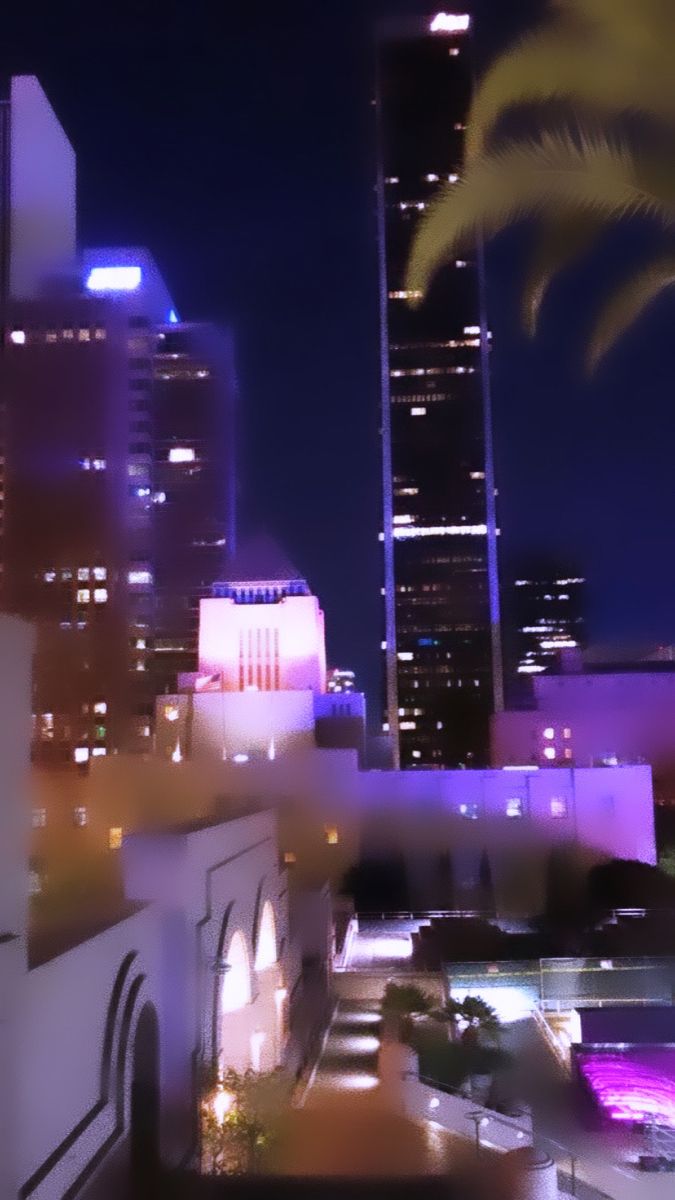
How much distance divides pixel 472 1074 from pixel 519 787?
715 inches

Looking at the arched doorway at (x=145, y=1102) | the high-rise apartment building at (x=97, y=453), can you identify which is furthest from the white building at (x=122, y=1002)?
the high-rise apartment building at (x=97, y=453)

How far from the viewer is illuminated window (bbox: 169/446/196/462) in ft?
224

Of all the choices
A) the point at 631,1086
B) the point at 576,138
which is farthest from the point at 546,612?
the point at 576,138

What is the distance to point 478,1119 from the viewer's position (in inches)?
407

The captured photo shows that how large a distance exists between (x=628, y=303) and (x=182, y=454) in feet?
212

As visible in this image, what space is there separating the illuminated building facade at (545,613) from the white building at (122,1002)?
79456mm

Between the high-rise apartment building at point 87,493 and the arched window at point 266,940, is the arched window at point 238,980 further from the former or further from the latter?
the high-rise apartment building at point 87,493

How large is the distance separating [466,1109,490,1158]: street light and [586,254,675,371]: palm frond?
7909mm

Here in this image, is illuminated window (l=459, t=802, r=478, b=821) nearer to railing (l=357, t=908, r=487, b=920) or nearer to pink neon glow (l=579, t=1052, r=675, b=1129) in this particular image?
railing (l=357, t=908, r=487, b=920)

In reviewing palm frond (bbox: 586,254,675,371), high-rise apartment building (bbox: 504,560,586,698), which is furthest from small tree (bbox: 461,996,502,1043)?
high-rise apartment building (bbox: 504,560,586,698)

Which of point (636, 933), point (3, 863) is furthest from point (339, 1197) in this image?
point (636, 933)

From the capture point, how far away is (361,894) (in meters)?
29.1

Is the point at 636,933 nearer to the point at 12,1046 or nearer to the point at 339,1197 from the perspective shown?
the point at 339,1197

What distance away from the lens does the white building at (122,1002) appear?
5.07 metres
